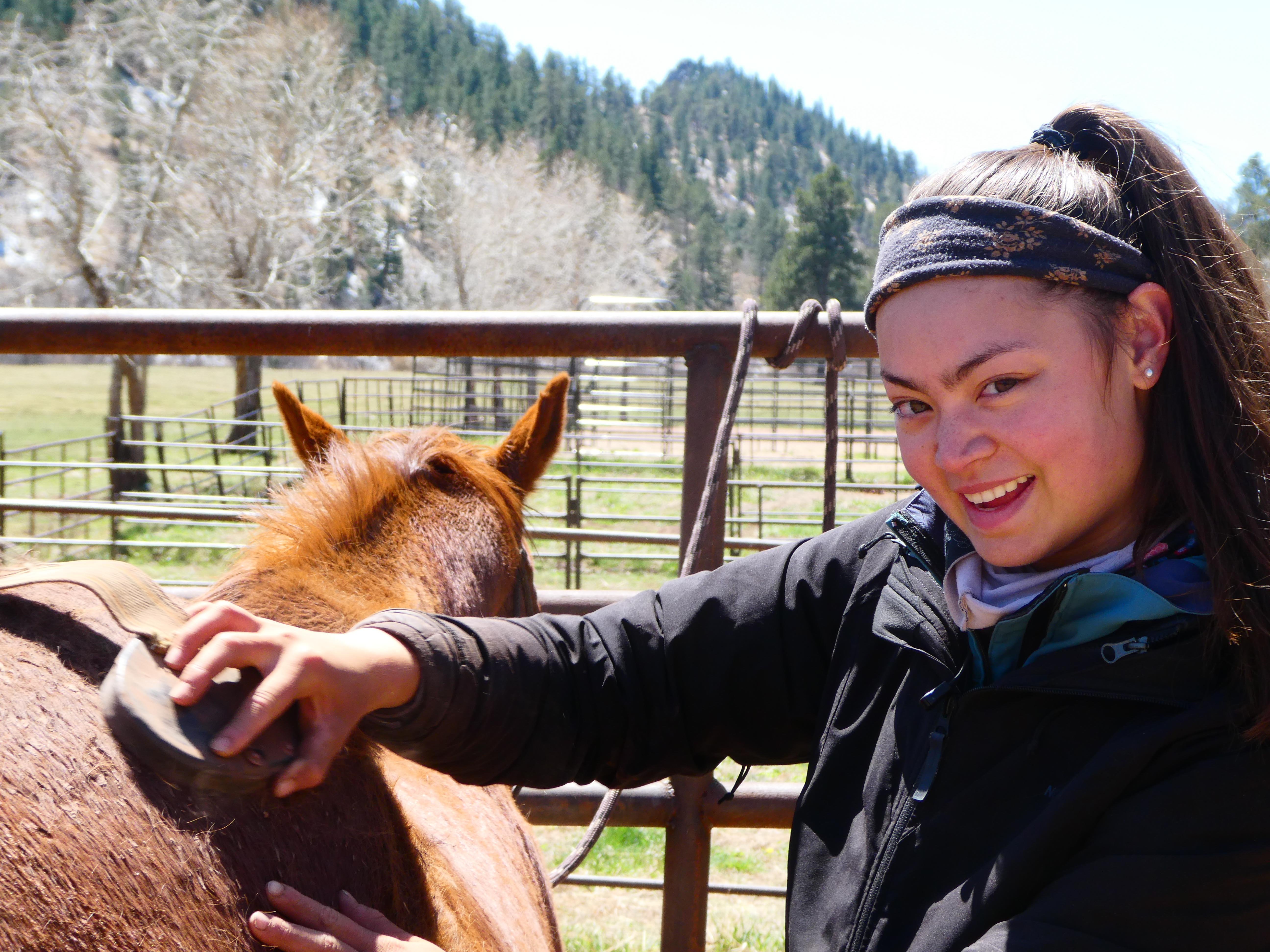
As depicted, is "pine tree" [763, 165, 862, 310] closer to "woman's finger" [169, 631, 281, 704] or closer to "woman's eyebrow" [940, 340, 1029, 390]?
"woman's eyebrow" [940, 340, 1029, 390]

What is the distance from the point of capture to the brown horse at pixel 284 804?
0.83 metres

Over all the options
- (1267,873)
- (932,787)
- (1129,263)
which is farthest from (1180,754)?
(1129,263)

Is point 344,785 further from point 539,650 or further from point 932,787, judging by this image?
point 932,787

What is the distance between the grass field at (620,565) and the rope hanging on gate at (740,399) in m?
0.39

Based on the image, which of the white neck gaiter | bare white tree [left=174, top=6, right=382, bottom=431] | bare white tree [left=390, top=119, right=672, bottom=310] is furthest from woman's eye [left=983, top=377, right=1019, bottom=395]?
bare white tree [left=390, top=119, right=672, bottom=310]

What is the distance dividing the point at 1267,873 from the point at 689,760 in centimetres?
78

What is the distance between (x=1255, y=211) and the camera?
146cm

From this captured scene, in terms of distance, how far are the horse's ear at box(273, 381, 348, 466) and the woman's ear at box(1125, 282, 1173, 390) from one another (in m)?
1.36

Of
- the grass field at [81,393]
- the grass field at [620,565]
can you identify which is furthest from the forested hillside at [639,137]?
the grass field at [620,565]

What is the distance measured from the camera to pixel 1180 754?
3.21ft

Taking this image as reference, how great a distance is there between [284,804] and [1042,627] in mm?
855

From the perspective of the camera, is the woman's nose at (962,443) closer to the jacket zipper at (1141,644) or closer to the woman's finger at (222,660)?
the jacket zipper at (1141,644)

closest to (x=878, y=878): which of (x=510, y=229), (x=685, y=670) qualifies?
(x=685, y=670)

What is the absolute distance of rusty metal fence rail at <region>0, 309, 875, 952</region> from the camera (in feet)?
6.78
